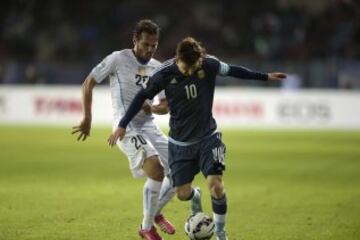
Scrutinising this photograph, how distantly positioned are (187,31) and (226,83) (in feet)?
11.5

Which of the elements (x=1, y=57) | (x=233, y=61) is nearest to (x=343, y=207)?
(x=233, y=61)

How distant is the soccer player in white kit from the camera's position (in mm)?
7926

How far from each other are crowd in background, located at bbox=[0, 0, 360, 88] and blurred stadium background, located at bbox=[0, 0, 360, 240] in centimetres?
4

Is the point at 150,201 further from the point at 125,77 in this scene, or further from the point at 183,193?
the point at 125,77

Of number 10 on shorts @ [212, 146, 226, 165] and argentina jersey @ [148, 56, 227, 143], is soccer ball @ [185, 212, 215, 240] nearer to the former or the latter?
number 10 on shorts @ [212, 146, 226, 165]

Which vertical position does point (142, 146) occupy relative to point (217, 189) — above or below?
above

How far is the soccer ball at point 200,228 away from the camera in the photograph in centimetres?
Result: 735

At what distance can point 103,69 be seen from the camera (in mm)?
8211

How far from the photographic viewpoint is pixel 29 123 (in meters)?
27.8

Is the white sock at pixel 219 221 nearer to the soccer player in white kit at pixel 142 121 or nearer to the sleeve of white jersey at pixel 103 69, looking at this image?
the soccer player in white kit at pixel 142 121

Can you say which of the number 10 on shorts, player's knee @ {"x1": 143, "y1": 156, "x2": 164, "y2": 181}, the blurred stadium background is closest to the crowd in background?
the blurred stadium background

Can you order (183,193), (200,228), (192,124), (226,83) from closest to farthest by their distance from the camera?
(200,228)
(192,124)
(183,193)
(226,83)

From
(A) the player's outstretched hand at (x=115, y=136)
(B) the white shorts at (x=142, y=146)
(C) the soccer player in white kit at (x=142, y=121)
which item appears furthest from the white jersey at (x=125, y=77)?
(A) the player's outstretched hand at (x=115, y=136)

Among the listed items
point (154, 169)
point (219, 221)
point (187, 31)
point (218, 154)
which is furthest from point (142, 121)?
point (187, 31)
